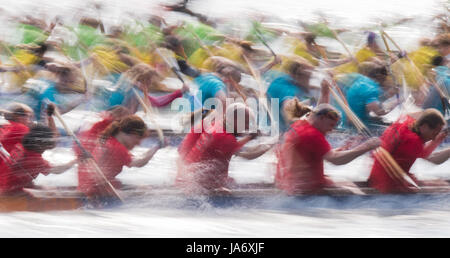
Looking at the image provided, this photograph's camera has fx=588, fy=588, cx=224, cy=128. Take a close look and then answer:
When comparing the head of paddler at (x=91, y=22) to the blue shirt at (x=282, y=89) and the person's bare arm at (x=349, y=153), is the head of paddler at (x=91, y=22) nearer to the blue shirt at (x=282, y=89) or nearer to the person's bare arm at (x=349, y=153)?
the blue shirt at (x=282, y=89)

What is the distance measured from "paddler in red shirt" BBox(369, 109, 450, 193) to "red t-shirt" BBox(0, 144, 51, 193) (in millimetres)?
1491

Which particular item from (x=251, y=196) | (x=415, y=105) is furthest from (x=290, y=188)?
(x=415, y=105)

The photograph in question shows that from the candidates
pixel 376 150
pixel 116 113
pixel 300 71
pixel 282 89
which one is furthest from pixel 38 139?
pixel 376 150

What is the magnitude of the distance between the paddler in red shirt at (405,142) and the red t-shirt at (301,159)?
0.91 feet

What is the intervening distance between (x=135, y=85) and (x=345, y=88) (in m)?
0.96

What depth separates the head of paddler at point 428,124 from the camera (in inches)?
106

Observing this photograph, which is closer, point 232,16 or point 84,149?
point 84,149

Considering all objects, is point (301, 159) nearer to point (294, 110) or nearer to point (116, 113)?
point (294, 110)

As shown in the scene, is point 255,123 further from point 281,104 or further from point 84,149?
point 84,149

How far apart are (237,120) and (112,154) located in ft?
1.85

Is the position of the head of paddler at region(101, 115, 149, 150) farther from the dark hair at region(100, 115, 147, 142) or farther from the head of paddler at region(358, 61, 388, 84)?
the head of paddler at region(358, 61, 388, 84)

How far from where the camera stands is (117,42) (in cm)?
265

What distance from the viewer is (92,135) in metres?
2.56

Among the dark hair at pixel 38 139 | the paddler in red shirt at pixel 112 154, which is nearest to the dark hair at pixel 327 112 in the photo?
the paddler in red shirt at pixel 112 154
